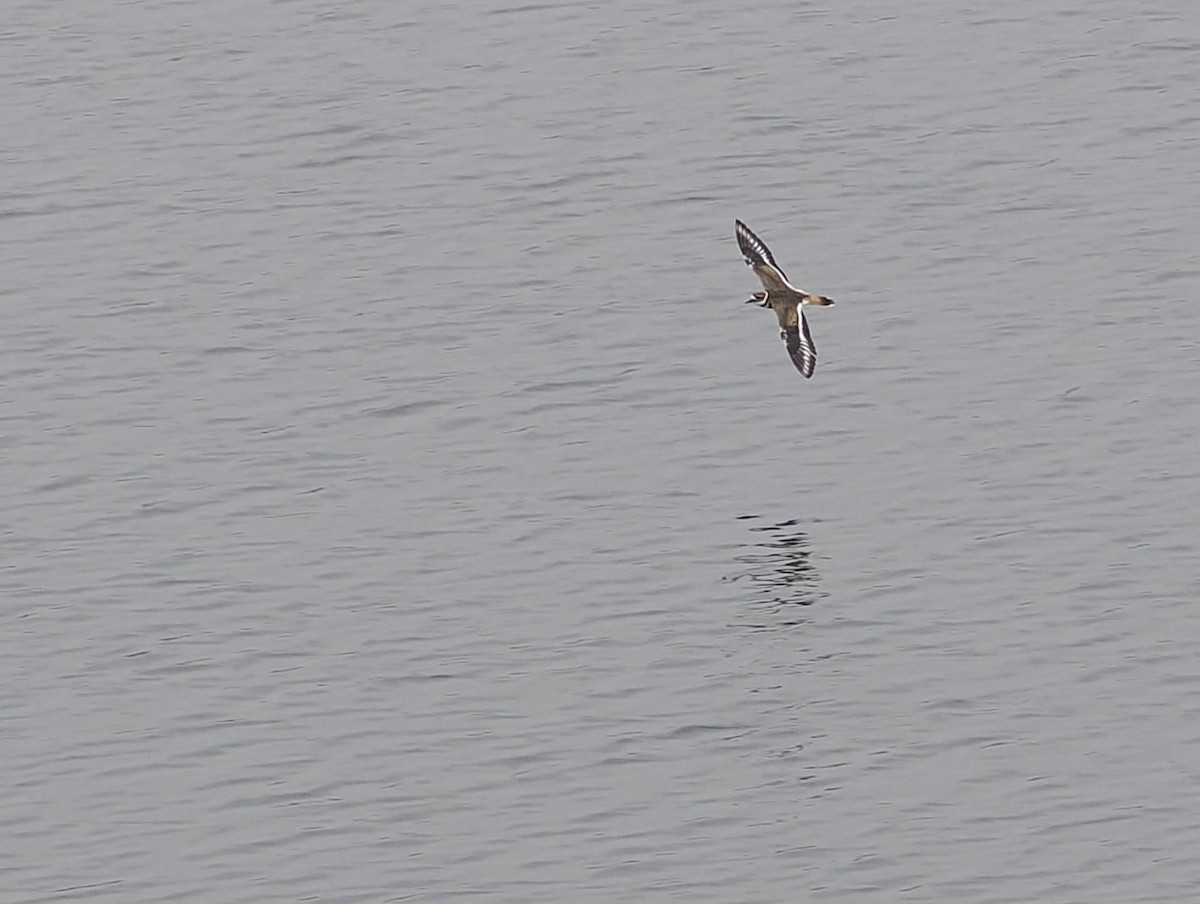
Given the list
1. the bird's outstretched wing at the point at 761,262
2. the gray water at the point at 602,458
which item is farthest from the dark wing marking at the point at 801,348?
the gray water at the point at 602,458

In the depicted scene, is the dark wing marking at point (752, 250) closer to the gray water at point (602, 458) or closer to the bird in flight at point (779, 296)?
the bird in flight at point (779, 296)

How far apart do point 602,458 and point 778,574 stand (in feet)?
14.3

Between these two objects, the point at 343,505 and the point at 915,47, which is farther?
the point at 915,47

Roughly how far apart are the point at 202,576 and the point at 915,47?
2437 cm

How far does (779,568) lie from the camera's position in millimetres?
31891

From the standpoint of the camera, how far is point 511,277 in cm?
4194

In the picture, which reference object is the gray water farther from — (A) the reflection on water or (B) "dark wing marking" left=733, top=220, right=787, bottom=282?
(B) "dark wing marking" left=733, top=220, right=787, bottom=282

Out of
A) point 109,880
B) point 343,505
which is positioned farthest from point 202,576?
point 109,880

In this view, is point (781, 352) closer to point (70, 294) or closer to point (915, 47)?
point (70, 294)

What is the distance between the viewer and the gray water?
2617cm

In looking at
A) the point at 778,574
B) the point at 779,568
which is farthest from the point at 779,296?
the point at 778,574

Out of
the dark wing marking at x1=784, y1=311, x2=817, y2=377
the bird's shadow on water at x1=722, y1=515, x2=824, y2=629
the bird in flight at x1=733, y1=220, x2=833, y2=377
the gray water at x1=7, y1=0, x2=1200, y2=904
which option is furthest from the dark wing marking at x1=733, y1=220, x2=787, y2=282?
the bird's shadow on water at x1=722, y1=515, x2=824, y2=629

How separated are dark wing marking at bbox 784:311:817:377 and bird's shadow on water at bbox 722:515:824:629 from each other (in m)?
1.85

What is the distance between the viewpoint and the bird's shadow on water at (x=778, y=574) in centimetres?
3083
